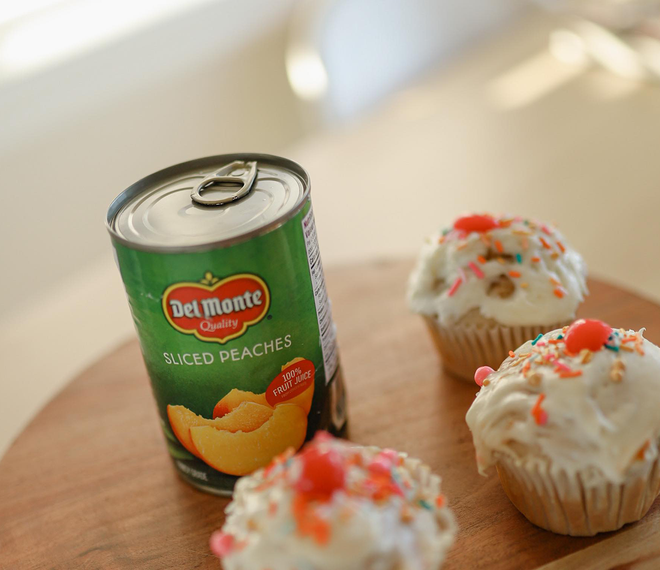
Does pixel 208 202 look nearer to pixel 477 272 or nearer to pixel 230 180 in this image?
pixel 230 180

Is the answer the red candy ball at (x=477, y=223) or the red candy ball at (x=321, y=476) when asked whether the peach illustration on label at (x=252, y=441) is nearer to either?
the red candy ball at (x=321, y=476)

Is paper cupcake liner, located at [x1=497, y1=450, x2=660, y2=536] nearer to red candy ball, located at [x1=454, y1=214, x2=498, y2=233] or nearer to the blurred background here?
red candy ball, located at [x1=454, y1=214, x2=498, y2=233]

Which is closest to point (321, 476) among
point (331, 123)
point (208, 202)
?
point (208, 202)

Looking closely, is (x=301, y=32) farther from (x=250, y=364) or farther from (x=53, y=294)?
(x=250, y=364)

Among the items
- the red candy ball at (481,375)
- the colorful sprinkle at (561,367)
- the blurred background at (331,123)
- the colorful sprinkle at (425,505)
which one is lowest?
the blurred background at (331,123)

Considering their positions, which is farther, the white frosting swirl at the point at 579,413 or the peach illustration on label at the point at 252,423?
the peach illustration on label at the point at 252,423

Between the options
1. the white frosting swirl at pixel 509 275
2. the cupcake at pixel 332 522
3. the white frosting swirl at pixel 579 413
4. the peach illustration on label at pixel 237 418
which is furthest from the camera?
the white frosting swirl at pixel 509 275

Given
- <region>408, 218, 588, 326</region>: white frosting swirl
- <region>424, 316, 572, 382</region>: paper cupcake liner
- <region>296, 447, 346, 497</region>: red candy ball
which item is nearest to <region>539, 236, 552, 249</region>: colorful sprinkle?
<region>408, 218, 588, 326</region>: white frosting swirl

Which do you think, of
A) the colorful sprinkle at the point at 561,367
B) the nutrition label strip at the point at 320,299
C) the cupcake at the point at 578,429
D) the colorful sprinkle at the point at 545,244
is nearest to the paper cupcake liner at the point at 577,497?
the cupcake at the point at 578,429
